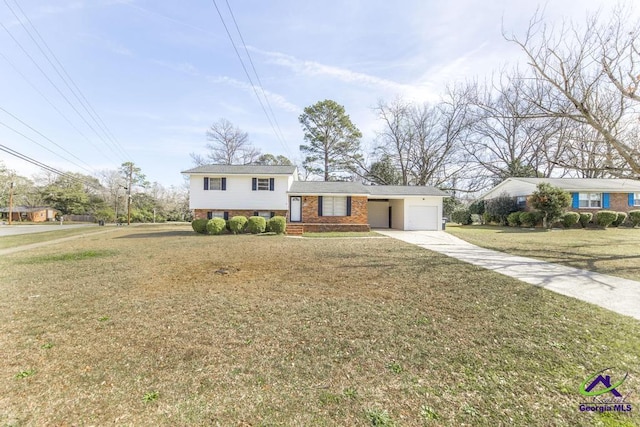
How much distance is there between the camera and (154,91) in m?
14.8

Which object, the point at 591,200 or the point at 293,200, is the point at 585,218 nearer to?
the point at 591,200

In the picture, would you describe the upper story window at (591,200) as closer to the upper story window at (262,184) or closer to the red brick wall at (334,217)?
the red brick wall at (334,217)

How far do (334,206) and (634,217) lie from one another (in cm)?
2248

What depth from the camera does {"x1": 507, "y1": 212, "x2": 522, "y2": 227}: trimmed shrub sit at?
21266mm

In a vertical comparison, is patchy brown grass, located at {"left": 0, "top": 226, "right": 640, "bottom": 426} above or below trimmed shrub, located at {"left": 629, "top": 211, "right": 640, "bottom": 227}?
below

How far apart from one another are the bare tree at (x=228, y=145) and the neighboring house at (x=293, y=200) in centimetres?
1599

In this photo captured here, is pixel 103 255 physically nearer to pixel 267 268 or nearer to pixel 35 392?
pixel 267 268

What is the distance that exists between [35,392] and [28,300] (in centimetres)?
386

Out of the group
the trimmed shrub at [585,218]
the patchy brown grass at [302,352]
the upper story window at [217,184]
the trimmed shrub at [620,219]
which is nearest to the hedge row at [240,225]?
the upper story window at [217,184]

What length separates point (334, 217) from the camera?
18.3 meters

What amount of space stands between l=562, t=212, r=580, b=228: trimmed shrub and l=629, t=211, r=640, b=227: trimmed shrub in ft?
14.3

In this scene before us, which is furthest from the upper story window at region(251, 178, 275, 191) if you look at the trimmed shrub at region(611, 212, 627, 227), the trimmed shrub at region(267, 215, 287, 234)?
the trimmed shrub at region(611, 212, 627, 227)

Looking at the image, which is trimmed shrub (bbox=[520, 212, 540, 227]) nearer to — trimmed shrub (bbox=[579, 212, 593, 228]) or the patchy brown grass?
trimmed shrub (bbox=[579, 212, 593, 228])

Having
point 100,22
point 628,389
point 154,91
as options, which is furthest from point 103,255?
point 628,389
